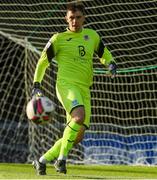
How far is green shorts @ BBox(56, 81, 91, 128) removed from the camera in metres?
7.26

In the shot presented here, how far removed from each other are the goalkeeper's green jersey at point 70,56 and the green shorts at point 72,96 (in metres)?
0.07

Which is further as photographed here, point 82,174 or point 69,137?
point 82,174

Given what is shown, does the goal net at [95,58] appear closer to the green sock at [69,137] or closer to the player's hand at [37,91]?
the player's hand at [37,91]

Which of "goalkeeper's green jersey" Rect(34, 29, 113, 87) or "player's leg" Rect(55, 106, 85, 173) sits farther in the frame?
"goalkeeper's green jersey" Rect(34, 29, 113, 87)

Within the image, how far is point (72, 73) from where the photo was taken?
755cm

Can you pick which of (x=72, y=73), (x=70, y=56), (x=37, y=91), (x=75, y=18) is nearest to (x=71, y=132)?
(x=37, y=91)

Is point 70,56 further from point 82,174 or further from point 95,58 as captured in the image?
point 95,58

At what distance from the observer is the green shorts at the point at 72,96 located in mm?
7258

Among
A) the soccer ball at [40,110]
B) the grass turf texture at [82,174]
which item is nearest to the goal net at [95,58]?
the grass turf texture at [82,174]

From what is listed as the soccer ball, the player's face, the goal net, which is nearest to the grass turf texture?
the soccer ball

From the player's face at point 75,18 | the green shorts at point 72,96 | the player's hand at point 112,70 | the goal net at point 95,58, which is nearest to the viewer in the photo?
the green shorts at point 72,96

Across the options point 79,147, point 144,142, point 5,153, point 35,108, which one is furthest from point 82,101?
point 5,153

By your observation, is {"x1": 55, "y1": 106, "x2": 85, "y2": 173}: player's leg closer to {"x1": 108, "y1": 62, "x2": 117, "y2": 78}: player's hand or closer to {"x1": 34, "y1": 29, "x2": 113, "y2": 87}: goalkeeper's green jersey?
{"x1": 34, "y1": 29, "x2": 113, "y2": 87}: goalkeeper's green jersey

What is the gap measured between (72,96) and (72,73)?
0.34 metres
